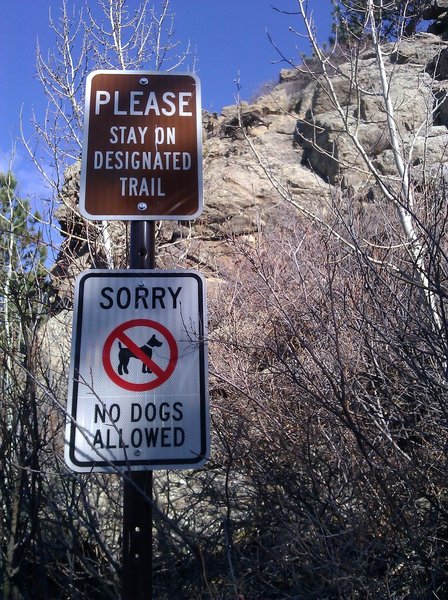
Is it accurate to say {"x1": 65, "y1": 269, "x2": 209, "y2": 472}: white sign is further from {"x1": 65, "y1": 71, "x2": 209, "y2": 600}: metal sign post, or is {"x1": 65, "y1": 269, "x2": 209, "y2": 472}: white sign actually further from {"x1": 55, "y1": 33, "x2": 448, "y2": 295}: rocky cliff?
{"x1": 55, "y1": 33, "x2": 448, "y2": 295}: rocky cliff

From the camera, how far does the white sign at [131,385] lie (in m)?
2.19

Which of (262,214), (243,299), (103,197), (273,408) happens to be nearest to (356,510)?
(273,408)

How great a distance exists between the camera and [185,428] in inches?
87.2

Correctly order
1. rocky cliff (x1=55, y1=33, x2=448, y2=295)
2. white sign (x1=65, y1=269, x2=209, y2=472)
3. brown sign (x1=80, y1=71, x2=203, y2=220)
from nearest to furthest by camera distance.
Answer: white sign (x1=65, y1=269, x2=209, y2=472), brown sign (x1=80, y1=71, x2=203, y2=220), rocky cliff (x1=55, y1=33, x2=448, y2=295)

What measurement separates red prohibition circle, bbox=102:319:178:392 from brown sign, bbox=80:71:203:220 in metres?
0.45

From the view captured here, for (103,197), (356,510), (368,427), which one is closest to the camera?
(103,197)

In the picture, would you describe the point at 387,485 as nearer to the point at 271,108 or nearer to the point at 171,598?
the point at 171,598

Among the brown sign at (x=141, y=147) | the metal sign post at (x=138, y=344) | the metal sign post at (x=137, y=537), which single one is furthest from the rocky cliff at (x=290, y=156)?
the metal sign post at (x=137, y=537)

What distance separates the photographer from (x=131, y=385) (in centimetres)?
222

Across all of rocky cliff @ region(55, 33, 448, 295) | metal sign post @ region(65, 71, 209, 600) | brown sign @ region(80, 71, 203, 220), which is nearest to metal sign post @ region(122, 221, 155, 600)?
metal sign post @ region(65, 71, 209, 600)

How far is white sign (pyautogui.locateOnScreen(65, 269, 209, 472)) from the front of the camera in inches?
86.1

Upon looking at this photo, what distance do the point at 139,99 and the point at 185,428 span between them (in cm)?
132

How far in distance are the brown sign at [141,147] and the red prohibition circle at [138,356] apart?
1.49 ft

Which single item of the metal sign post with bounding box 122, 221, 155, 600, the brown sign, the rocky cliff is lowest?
the metal sign post with bounding box 122, 221, 155, 600
